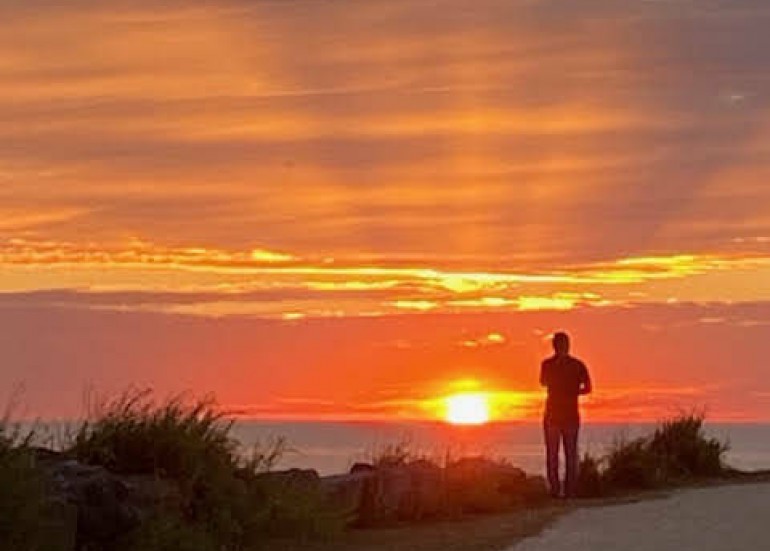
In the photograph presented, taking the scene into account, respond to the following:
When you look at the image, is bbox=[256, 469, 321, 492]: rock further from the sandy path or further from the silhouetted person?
the silhouetted person

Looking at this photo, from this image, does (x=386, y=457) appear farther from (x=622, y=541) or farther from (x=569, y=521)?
(x=622, y=541)

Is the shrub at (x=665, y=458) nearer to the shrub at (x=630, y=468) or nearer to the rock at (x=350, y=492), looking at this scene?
the shrub at (x=630, y=468)

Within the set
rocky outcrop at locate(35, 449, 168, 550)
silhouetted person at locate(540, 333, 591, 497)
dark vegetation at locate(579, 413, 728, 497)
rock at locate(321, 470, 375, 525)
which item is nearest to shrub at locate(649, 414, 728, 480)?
dark vegetation at locate(579, 413, 728, 497)

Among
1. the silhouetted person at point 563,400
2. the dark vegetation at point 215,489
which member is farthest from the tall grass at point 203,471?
the silhouetted person at point 563,400

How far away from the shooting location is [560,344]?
25.6m

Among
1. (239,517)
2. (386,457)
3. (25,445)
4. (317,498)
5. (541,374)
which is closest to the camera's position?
(25,445)

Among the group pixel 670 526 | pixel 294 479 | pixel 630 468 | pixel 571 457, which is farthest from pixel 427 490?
pixel 630 468

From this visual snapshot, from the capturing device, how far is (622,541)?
19.3 metres

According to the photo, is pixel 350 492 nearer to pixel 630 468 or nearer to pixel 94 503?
pixel 94 503

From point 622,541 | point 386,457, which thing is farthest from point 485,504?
point 622,541

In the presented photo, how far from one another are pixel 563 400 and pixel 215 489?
770 cm

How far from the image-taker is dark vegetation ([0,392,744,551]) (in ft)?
52.8

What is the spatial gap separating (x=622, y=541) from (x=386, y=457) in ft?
15.4

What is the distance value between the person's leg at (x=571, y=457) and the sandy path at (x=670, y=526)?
53.3 inches
